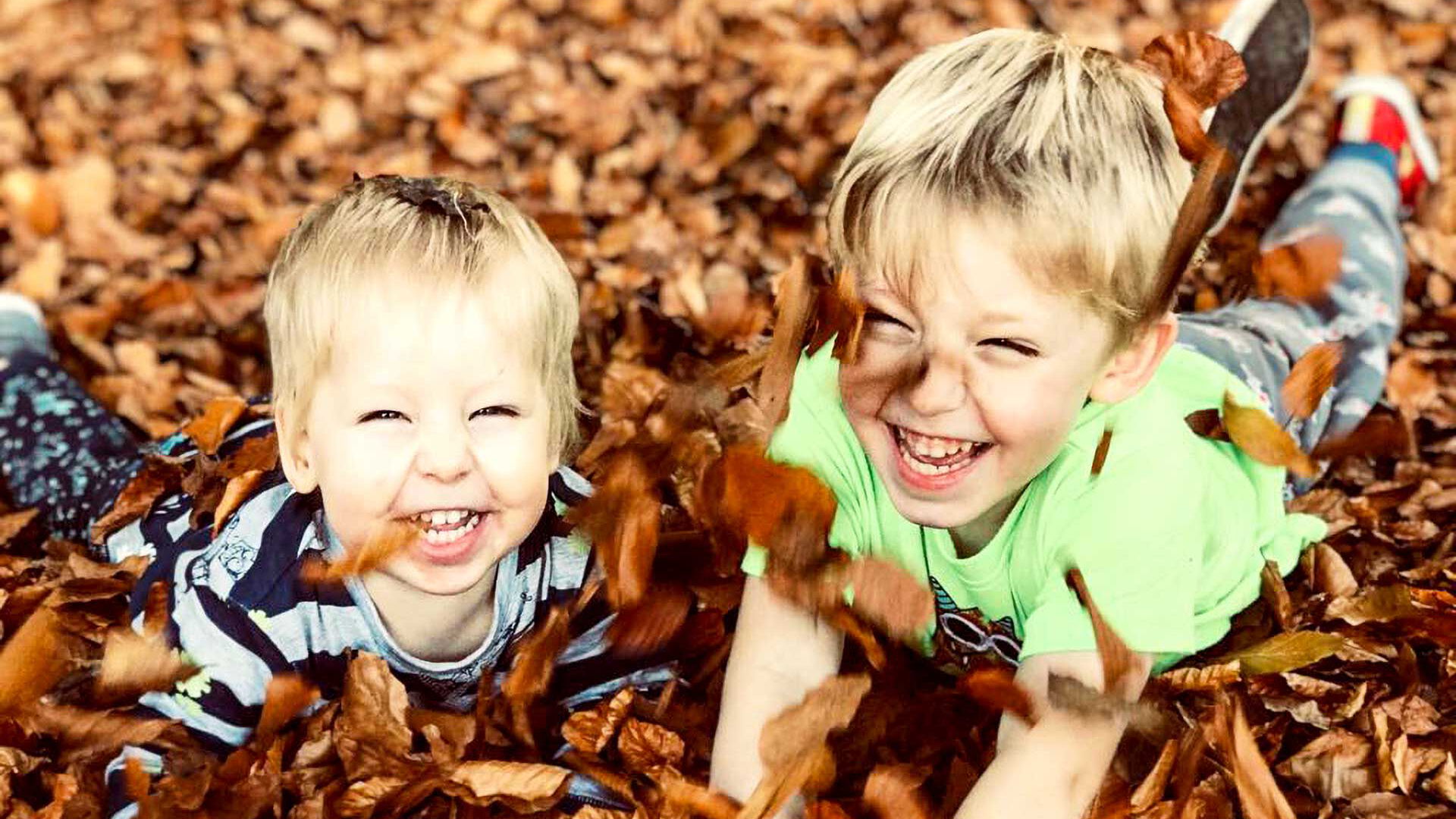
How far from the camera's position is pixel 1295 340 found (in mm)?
2463

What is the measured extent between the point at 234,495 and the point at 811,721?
0.91 m

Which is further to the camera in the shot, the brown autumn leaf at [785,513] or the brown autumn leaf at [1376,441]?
the brown autumn leaf at [1376,441]

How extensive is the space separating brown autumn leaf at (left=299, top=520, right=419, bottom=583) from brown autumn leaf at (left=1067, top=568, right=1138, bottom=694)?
845 millimetres

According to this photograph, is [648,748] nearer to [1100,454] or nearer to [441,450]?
[441,450]

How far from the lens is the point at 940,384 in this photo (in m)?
1.55

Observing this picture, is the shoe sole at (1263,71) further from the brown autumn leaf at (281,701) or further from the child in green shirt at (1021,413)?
the brown autumn leaf at (281,701)

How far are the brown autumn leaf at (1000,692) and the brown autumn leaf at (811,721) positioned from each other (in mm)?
151

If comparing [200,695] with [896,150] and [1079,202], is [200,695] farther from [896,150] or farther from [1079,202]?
[1079,202]

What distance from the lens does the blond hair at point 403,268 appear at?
1.64m

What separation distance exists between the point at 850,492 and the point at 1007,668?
0.36m

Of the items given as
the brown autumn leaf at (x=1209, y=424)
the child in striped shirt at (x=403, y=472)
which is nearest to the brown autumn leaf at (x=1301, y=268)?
the brown autumn leaf at (x=1209, y=424)

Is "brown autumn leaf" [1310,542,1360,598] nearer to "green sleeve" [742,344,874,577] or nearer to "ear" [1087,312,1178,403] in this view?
"ear" [1087,312,1178,403]

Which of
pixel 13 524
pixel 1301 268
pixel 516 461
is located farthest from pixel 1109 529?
pixel 13 524

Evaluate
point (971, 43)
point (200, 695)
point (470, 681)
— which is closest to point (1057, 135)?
point (971, 43)
